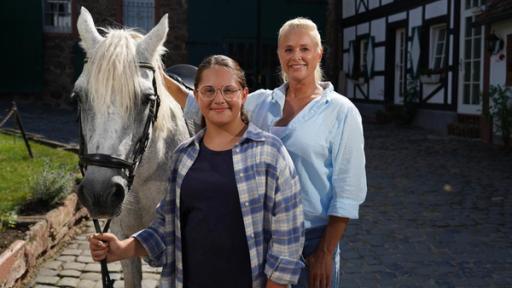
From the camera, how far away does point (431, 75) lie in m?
13.9

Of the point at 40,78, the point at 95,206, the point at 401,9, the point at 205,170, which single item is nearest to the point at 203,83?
the point at 205,170

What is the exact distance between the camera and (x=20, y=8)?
16422mm

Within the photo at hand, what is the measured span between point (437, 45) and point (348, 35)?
5.56 meters

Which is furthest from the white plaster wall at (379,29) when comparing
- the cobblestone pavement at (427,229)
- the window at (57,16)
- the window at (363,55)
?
the window at (57,16)

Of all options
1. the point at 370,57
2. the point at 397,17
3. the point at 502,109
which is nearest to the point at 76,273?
the point at 502,109

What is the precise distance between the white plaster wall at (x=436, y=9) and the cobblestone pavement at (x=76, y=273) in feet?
38.2

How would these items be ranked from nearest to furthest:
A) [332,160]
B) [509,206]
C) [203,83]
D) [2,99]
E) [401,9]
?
[203,83]
[332,160]
[509,206]
[401,9]
[2,99]

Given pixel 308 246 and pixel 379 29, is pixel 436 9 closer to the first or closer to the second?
pixel 379 29

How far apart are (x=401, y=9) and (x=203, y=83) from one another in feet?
48.8

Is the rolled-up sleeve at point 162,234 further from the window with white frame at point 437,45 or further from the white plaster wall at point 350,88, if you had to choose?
the white plaster wall at point 350,88

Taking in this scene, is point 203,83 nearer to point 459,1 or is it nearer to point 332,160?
point 332,160

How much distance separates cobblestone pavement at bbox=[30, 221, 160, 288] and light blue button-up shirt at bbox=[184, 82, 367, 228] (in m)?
2.32

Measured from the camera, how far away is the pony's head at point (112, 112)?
1.95m

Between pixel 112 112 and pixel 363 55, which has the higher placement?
pixel 363 55
